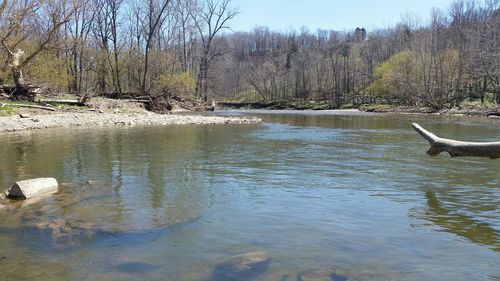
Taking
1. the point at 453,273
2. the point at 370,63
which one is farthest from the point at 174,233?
the point at 370,63

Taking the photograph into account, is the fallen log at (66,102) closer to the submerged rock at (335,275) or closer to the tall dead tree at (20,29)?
the tall dead tree at (20,29)

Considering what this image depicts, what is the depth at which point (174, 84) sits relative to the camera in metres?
57.7

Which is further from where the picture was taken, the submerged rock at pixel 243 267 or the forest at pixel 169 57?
the forest at pixel 169 57

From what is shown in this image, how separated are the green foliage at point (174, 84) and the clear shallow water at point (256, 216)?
4190 cm

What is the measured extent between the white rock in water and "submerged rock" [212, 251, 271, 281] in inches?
213

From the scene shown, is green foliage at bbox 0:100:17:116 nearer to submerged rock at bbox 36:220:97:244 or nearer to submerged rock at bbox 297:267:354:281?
submerged rock at bbox 36:220:97:244

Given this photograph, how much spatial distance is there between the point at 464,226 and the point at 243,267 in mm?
3925

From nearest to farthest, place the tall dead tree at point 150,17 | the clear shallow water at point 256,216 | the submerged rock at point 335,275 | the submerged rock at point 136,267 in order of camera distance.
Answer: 1. the submerged rock at point 335,275
2. the submerged rock at point 136,267
3. the clear shallow water at point 256,216
4. the tall dead tree at point 150,17

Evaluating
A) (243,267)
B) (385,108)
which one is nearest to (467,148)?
(243,267)

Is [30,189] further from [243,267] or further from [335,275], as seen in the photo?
[335,275]

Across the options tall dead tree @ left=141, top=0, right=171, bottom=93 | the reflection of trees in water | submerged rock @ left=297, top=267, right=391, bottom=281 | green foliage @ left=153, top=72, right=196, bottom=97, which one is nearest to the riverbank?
green foliage @ left=153, top=72, right=196, bottom=97

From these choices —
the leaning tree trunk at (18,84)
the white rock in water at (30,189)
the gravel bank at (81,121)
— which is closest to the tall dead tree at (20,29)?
the leaning tree trunk at (18,84)

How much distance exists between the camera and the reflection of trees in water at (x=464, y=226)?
6.61 meters

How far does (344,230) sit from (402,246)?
985 millimetres
